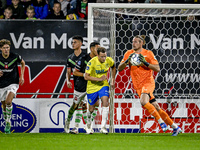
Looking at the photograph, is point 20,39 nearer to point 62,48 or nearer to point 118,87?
point 62,48

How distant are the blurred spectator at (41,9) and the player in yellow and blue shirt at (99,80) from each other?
3.99 m

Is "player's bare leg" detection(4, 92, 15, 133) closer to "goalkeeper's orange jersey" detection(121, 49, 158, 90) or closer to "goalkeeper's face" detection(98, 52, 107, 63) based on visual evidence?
"goalkeeper's face" detection(98, 52, 107, 63)

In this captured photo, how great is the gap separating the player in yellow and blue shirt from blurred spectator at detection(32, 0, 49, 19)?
13.1ft

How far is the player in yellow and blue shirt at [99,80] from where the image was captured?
25.7 ft

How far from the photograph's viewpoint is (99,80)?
7.79 meters

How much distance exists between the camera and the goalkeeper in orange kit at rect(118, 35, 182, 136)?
7.50m

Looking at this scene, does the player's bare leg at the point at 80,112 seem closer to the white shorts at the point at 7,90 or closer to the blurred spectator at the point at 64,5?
the white shorts at the point at 7,90

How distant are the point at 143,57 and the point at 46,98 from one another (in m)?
2.98

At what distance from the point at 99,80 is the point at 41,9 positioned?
447 centimetres

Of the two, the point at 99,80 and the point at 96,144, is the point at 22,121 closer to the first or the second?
the point at 99,80

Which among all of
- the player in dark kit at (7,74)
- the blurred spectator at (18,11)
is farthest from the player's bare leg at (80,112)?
the blurred spectator at (18,11)

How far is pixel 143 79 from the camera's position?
7.76 m

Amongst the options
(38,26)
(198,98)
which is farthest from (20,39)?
(198,98)

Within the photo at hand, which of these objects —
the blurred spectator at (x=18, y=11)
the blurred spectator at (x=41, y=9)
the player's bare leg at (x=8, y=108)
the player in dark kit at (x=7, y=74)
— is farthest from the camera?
the blurred spectator at (x=41, y=9)
